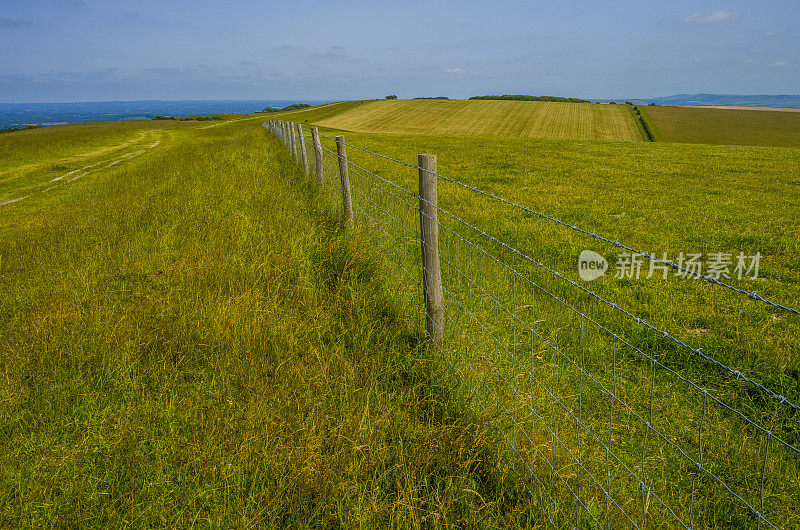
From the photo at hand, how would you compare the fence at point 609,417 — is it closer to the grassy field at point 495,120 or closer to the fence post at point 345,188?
the fence post at point 345,188

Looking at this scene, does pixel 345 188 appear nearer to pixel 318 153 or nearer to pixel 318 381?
pixel 318 153

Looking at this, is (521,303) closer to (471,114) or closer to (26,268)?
(26,268)

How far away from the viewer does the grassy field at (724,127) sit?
50.8m

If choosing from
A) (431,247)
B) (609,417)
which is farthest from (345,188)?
(609,417)

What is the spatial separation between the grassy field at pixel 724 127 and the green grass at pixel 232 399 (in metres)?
55.0

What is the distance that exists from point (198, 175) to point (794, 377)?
36.7ft

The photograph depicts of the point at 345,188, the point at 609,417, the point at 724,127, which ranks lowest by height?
the point at 609,417

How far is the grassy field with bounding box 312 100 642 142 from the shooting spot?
5012 cm

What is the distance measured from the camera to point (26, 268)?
617 centimetres

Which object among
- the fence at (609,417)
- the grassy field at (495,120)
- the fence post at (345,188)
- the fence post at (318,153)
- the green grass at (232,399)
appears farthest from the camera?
the grassy field at (495,120)

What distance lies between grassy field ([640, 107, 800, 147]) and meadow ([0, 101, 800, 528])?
52.8 meters

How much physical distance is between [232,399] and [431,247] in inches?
76.4

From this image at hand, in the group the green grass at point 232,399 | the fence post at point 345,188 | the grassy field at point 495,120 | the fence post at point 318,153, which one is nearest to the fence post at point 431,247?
the green grass at point 232,399

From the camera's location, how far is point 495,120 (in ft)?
191
